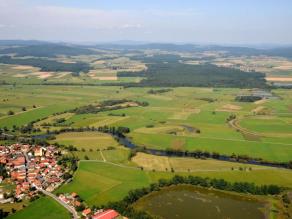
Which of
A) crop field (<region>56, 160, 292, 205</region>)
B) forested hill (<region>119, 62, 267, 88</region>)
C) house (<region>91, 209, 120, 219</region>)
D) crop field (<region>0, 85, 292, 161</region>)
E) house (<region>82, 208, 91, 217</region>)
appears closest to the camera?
house (<region>91, 209, 120, 219</region>)

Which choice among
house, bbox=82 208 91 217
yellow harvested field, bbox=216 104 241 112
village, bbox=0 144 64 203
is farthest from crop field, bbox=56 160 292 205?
yellow harvested field, bbox=216 104 241 112

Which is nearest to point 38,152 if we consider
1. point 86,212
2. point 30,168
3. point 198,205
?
point 30,168

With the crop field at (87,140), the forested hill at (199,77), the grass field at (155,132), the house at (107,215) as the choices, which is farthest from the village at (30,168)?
the forested hill at (199,77)

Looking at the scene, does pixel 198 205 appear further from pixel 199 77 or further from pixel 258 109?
pixel 199 77

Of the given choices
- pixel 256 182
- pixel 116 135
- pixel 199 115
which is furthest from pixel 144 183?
pixel 199 115

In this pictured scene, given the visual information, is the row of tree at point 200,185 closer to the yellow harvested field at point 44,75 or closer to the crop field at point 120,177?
the crop field at point 120,177

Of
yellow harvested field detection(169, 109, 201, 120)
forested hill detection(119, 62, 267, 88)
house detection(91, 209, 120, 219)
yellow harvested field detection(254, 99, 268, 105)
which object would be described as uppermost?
forested hill detection(119, 62, 267, 88)

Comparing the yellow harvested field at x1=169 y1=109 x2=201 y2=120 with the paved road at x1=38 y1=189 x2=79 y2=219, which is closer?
the paved road at x1=38 y1=189 x2=79 y2=219

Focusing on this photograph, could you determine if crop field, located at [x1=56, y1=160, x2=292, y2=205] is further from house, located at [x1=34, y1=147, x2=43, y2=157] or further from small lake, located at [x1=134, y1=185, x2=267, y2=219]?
house, located at [x1=34, y1=147, x2=43, y2=157]
